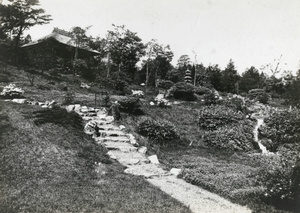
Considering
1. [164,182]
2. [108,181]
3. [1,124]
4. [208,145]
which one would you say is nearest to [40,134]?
[1,124]

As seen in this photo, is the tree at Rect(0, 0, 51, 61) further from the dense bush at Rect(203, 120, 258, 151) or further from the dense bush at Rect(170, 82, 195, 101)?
the dense bush at Rect(203, 120, 258, 151)

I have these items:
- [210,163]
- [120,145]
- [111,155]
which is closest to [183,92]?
[120,145]

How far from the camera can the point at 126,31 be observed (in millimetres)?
32594

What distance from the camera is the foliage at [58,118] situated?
12.2 meters

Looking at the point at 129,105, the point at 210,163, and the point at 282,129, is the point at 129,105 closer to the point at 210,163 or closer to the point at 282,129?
the point at 210,163

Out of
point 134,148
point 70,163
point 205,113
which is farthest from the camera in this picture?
point 205,113

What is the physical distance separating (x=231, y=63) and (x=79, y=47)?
95.2 feet

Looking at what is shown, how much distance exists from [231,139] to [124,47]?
21145 mm

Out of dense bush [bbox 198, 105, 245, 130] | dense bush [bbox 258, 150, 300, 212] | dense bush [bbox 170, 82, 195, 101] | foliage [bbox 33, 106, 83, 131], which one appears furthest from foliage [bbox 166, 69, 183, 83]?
dense bush [bbox 258, 150, 300, 212]

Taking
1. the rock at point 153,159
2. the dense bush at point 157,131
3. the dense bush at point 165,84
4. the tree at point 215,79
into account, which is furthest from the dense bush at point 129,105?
the tree at point 215,79

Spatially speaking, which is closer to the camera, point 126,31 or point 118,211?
point 118,211

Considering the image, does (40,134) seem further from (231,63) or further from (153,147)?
(231,63)

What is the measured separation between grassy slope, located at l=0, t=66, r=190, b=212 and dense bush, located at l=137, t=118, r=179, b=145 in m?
3.25

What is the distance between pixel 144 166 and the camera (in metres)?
11.0
